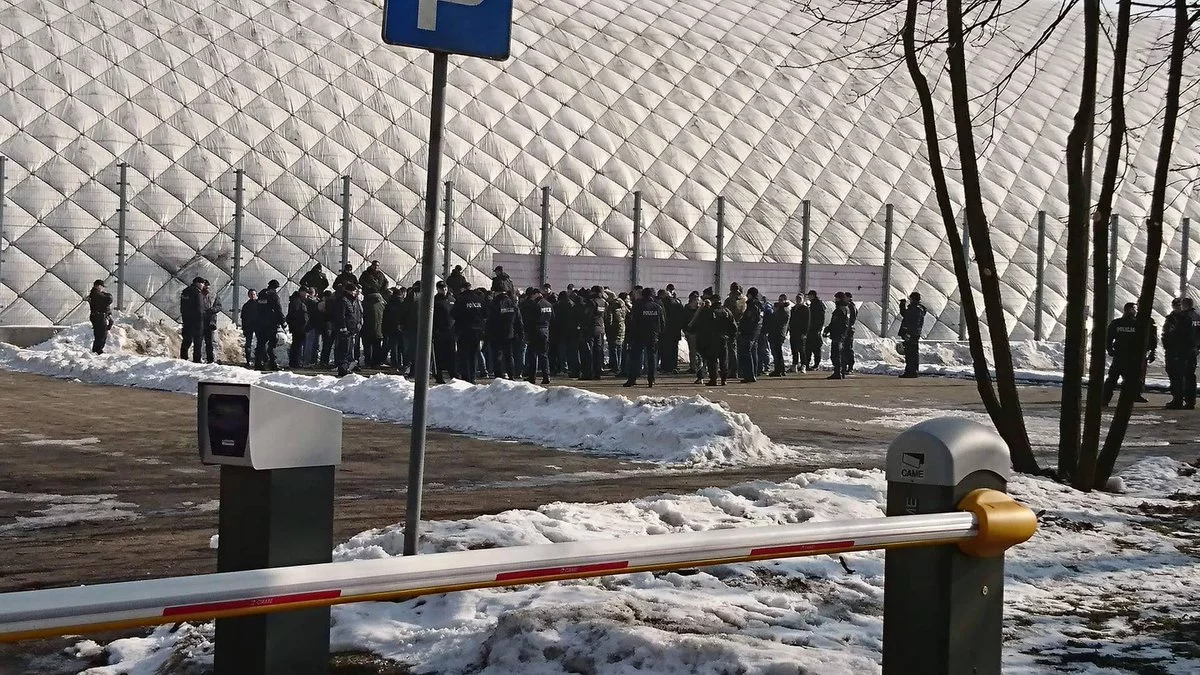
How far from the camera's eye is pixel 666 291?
2631 cm

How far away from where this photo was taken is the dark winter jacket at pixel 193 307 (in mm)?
23703

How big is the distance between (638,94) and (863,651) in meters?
31.1

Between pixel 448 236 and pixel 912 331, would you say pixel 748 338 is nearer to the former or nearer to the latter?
pixel 912 331

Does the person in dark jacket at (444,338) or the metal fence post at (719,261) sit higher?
the metal fence post at (719,261)

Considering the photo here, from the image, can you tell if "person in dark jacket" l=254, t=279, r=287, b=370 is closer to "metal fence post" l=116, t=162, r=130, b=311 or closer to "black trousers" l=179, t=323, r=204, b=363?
"black trousers" l=179, t=323, r=204, b=363

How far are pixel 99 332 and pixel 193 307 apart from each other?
1.70 m

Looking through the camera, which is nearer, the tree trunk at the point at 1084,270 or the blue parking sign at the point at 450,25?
the blue parking sign at the point at 450,25

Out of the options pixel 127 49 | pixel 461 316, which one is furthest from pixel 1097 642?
pixel 127 49

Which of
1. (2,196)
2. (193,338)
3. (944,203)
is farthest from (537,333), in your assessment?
(944,203)

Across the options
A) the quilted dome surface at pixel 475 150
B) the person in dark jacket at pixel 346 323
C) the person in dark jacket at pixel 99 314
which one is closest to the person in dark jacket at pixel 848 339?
the quilted dome surface at pixel 475 150

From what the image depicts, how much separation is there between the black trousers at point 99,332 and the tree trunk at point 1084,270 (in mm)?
17792

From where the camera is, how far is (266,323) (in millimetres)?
23766

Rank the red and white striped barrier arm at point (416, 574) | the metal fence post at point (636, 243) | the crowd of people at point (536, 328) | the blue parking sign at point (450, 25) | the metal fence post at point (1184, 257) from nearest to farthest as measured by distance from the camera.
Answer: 1. the red and white striped barrier arm at point (416, 574)
2. the blue parking sign at point (450, 25)
3. the crowd of people at point (536, 328)
4. the metal fence post at point (636, 243)
5. the metal fence post at point (1184, 257)

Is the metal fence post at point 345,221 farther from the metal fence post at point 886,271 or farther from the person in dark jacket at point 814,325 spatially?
the metal fence post at point 886,271
